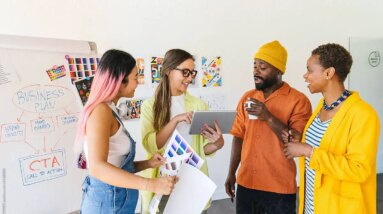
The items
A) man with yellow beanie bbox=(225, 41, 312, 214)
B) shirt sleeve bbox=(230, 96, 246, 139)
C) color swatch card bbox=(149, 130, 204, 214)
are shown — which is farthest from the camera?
shirt sleeve bbox=(230, 96, 246, 139)

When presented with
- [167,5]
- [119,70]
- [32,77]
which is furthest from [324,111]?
[167,5]

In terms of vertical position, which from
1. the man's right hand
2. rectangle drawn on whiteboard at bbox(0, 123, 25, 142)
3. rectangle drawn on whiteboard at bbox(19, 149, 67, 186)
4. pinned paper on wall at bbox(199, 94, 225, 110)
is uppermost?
rectangle drawn on whiteboard at bbox(0, 123, 25, 142)

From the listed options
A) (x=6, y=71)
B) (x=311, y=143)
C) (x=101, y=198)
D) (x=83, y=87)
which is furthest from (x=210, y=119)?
(x=6, y=71)

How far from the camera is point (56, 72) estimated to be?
5.37 ft

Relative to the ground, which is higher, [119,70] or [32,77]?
[119,70]

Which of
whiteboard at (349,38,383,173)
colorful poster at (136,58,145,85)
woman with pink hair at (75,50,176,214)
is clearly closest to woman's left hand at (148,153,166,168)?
woman with pink hair at (75,50,176,214)

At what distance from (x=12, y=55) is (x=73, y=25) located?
1.46 meters

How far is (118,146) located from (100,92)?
236mm

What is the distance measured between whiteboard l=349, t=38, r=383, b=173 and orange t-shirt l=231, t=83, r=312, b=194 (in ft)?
9.80

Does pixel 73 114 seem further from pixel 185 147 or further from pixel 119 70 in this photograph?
pixel 185 147

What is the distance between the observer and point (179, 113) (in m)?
1.65

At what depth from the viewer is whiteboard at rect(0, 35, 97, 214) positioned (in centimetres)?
142

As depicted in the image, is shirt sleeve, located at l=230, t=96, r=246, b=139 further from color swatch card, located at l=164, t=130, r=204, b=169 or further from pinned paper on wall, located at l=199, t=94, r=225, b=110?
pinned paper on wall, located at l=199, t=94, r=225, b=110

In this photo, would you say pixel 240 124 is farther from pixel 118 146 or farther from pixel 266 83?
pixel 118 146
